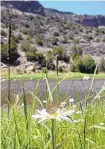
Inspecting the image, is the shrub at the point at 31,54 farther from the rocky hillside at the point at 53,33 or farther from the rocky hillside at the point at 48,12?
the rocky hillside at the point at 48,12

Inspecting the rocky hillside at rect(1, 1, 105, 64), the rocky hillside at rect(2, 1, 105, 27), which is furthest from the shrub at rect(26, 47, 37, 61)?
the rocky hillside at rect(2, 1, 105, 27)

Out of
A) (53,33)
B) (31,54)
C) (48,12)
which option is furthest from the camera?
(48,12)

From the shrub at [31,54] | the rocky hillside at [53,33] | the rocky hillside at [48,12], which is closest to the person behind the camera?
the shrub at [31,54]

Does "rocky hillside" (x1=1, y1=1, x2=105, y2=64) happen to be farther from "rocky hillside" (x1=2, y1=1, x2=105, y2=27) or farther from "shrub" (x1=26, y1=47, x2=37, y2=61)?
"rocky hillside" (x1=2, y1=1, x2=105, y2=27)

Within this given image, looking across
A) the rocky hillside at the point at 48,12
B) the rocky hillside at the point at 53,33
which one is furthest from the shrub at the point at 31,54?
the rocky hillside at the point at 48,12

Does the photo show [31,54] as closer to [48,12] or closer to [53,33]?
[53,33]

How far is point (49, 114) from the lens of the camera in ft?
4.50

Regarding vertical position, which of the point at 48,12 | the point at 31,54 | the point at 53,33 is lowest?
the point at 31,54

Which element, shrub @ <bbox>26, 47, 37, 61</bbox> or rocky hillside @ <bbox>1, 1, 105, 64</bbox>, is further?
rocky hillside @ <bbox>1, 1, 105, 64</bbox>

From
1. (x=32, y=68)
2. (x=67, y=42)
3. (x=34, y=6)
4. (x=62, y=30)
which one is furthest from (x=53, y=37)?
(x=34, y=6)

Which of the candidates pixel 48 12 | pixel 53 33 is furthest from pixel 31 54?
pixel 48 12

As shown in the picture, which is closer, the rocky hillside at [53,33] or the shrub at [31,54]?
the shrub at [31,54]

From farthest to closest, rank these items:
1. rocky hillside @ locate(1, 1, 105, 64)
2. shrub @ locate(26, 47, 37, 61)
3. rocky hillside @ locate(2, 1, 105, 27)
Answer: rocky hillside @ locate(2, 1, 105, 27) < rocky hillside @ locate(1, 1, 105, 64) < shrub @ locate(26, 47, 37, 61)

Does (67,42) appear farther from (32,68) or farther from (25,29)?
(32,68)
